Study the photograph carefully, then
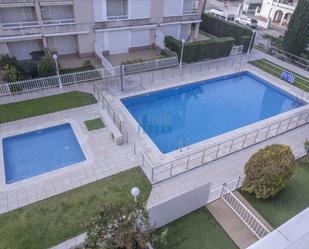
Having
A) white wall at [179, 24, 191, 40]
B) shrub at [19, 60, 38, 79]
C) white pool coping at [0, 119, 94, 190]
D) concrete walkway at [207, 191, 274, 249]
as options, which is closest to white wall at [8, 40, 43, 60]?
shrub at [19, 60, 38, 79]

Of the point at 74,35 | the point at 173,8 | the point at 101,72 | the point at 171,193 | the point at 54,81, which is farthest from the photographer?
the point at 173,8

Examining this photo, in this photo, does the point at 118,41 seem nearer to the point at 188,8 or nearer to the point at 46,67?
the point at 46,67

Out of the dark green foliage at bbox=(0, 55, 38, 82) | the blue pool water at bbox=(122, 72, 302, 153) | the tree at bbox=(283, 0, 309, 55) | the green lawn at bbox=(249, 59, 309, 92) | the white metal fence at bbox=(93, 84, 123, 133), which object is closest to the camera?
the white metal fence at bbox=(93, 84, 123, 133)

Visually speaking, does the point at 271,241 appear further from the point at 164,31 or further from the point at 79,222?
the point at 164,31

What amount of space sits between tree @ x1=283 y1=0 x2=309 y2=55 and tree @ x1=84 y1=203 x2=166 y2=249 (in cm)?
2642

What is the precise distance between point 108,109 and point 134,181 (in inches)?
260

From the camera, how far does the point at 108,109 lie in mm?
18109

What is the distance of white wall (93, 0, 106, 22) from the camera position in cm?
2306

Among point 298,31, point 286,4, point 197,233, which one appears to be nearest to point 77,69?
point 197,233

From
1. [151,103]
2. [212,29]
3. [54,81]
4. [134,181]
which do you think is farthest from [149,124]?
[212,29]

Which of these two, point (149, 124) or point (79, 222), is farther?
point (149, 124)

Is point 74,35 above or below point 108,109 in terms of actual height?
above

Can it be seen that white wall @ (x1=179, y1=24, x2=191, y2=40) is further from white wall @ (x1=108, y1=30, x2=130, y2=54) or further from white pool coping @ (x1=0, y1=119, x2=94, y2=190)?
white pool coping @ (x1=0, y1=119, x2=94, y2=190)

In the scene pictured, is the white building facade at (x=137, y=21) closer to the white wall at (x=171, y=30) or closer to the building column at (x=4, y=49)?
the white wall at (x=171, y=30)
